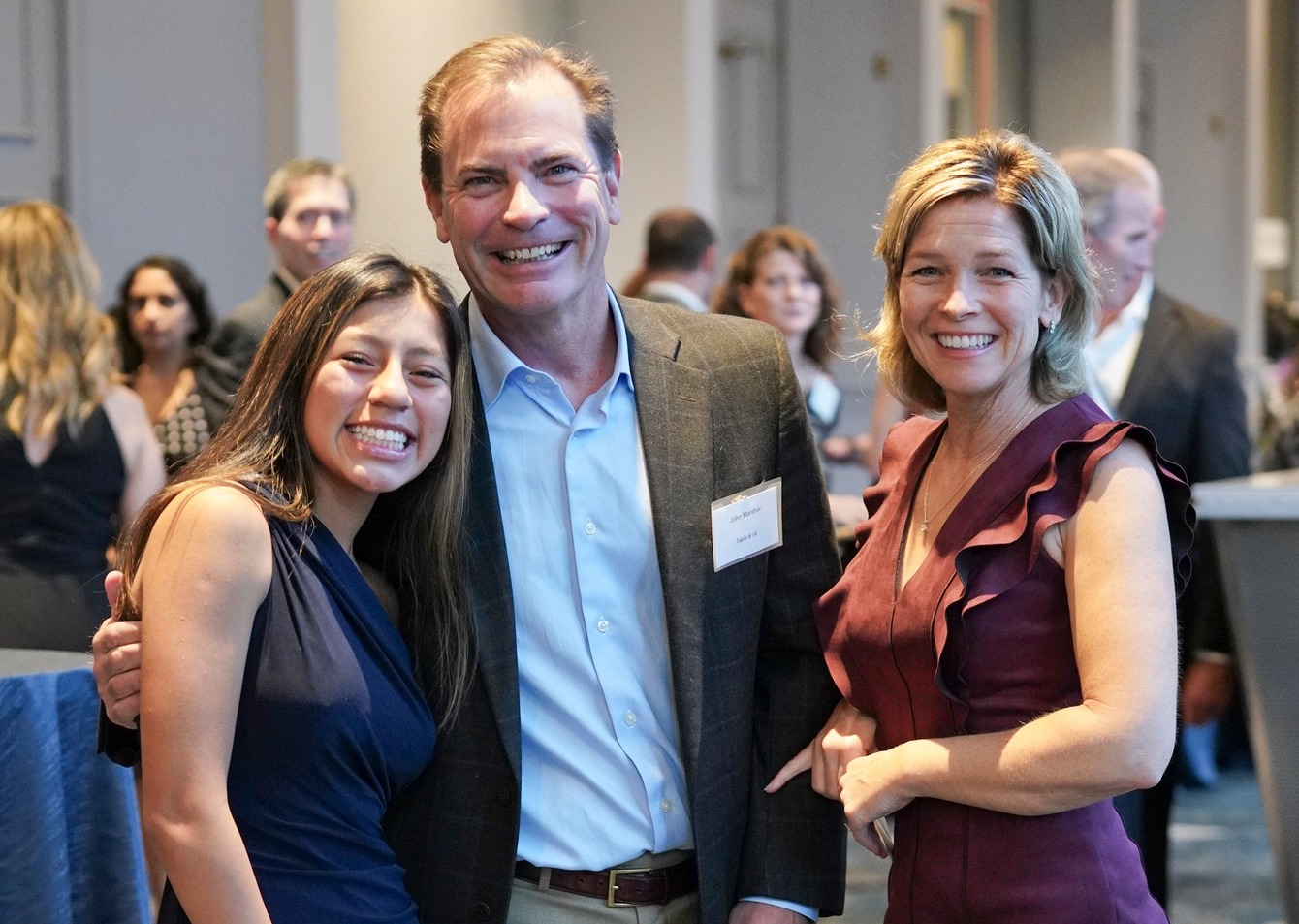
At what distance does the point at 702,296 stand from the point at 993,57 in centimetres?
538

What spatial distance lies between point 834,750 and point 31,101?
156 inches

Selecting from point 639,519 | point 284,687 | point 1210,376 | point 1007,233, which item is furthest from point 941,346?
point 1210,376

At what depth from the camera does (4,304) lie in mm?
3373

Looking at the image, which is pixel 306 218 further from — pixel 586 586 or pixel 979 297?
pixel 979 297

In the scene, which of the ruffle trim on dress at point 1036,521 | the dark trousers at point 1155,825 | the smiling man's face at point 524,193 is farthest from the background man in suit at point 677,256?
the ruffle trim on dress at point 1036,521

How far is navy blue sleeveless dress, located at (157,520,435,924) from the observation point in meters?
1.57

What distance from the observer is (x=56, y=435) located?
11.0 feet

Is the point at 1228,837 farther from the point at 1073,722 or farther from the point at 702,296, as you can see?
the point at 1073,722

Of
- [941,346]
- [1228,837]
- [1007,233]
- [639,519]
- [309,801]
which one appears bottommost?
[1228,837]

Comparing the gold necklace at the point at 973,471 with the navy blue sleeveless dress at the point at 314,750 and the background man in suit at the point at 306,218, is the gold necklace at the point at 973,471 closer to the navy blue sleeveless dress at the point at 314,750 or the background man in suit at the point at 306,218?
the navy blue sleeveless dress at the point at 314,750

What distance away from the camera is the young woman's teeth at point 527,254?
5.77ft

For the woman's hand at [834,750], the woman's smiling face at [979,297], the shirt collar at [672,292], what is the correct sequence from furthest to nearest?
the shirt collar at [672,292], the woman's hand at [834,750], the woman's smiling face at [979,297]

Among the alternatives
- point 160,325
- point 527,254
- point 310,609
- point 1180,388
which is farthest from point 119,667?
point 160,325

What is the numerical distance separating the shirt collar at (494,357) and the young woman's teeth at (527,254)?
0.12 m
